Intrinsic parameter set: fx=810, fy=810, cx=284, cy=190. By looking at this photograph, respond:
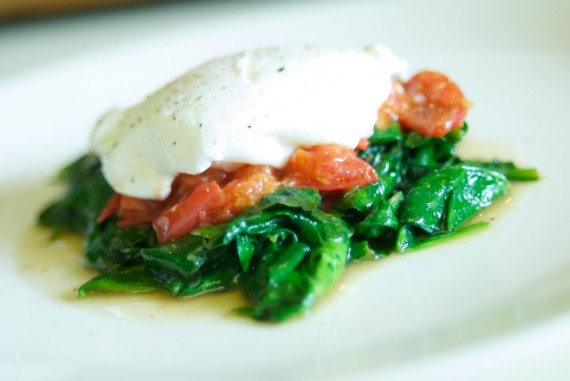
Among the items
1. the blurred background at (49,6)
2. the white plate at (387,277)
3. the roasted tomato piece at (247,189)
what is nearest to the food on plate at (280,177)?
the roasted tomato piece at (247,189)

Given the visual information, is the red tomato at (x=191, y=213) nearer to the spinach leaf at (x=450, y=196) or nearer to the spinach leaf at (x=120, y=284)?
the spinach leaf at (x=120, y=284)

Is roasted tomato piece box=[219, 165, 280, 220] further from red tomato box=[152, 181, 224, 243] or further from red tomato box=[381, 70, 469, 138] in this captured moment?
red tomato box=[381, 70, 469, 138]

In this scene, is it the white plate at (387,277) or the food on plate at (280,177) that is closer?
the white plate at (387,277)

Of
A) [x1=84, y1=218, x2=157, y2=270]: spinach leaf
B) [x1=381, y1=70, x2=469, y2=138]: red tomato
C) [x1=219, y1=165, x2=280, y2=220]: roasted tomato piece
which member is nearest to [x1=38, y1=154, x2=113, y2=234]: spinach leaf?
[x1=84, y1=218, x2=157, y2=270]: spinach leaf

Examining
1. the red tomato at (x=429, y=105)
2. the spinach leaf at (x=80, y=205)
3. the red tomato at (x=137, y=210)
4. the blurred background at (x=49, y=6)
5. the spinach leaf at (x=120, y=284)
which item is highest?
the red tomato at (x=429, y=105)

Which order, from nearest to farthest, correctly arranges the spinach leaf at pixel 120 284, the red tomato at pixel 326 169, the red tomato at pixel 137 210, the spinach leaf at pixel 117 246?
the spinach leaf at pixel 120 284 → the red tomato at pixel 326 169 → the spinach leaf at pixel 117 246 → the red tomato at pixel 137 210

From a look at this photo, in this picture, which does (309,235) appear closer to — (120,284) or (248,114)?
(248,114)
